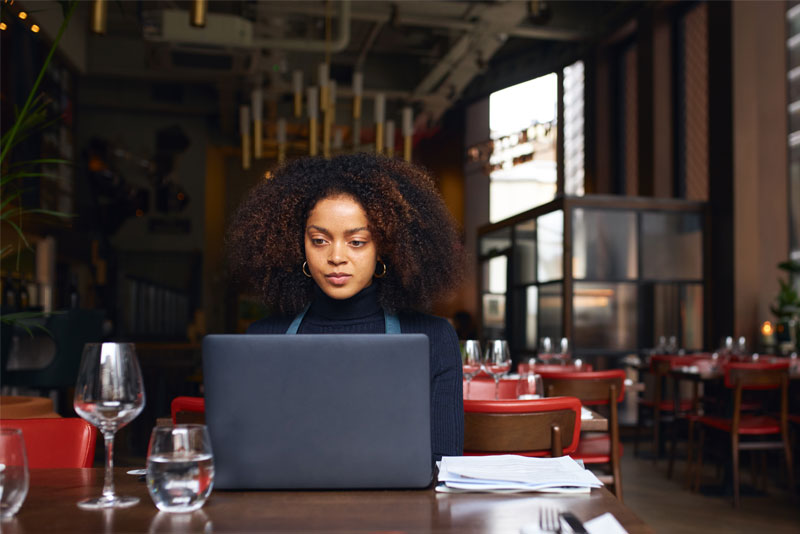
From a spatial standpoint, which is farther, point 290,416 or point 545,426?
point 545,426

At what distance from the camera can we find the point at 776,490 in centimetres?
474

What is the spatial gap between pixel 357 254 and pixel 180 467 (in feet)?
2.22

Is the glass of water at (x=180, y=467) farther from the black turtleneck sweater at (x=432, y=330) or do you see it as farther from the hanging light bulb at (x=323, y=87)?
the hanging light bulb at (x=323, y=87)

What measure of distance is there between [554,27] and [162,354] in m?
5.94

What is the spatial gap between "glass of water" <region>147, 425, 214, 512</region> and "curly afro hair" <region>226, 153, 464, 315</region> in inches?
27.5

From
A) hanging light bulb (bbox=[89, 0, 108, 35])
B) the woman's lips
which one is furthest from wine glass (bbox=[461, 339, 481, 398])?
hanging light bulb (bbox=[89, 0, 108, 35])

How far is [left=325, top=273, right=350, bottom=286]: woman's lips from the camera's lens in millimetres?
1477

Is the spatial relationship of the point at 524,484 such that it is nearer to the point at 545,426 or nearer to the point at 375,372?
the point at 375,372

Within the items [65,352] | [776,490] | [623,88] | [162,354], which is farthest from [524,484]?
[623,88]

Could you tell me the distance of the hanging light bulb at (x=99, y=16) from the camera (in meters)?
3.82

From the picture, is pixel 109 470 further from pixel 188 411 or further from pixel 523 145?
pixel 523 145

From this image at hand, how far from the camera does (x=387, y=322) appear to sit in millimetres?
1587

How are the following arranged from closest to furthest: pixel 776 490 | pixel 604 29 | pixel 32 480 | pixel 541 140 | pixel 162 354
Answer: pixel 32 480 → pixel 776 490 → pixel 162 354 → pixel 604 29 → pixel 541 140

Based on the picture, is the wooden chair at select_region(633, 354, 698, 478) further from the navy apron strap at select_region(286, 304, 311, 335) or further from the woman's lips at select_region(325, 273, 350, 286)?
the woman's lips at select_region(325, 273, 350, 286)
